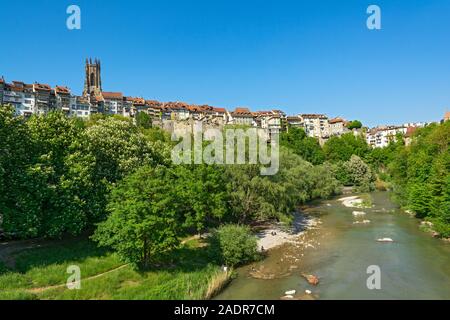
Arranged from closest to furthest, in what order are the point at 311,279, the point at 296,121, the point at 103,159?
1. the point at 311,279
2. the point at 103,159
3. the point at 296,121

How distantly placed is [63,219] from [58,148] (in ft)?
22.2

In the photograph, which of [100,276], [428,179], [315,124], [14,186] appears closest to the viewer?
[100,276]

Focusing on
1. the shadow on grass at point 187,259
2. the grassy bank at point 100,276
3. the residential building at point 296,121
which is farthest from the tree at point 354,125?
the grassy bank at point 100,276

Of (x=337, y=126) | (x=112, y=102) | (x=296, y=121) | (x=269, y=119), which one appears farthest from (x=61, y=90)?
(x=337, y=126)

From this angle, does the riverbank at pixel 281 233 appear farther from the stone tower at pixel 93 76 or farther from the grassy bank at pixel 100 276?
the stone tower at pixel 93 76

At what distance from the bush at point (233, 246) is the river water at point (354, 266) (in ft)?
3.54

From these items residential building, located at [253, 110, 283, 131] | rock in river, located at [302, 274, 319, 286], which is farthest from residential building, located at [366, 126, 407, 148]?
rock in river, located at [302, 274, 319, 286]

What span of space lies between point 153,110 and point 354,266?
115638 millimetres

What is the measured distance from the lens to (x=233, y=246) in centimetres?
3092

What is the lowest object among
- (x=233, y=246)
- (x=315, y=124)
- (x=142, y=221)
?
(x=233, y=246)

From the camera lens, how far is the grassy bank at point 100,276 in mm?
22938

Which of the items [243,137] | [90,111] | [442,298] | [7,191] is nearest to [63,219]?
[7,191]

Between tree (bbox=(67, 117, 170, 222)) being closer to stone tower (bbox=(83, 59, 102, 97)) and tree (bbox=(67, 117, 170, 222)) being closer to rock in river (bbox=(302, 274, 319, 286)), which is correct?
rock in river (bbox=(302, 274, 319, 286))

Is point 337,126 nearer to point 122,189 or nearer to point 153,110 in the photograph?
point 153,110
